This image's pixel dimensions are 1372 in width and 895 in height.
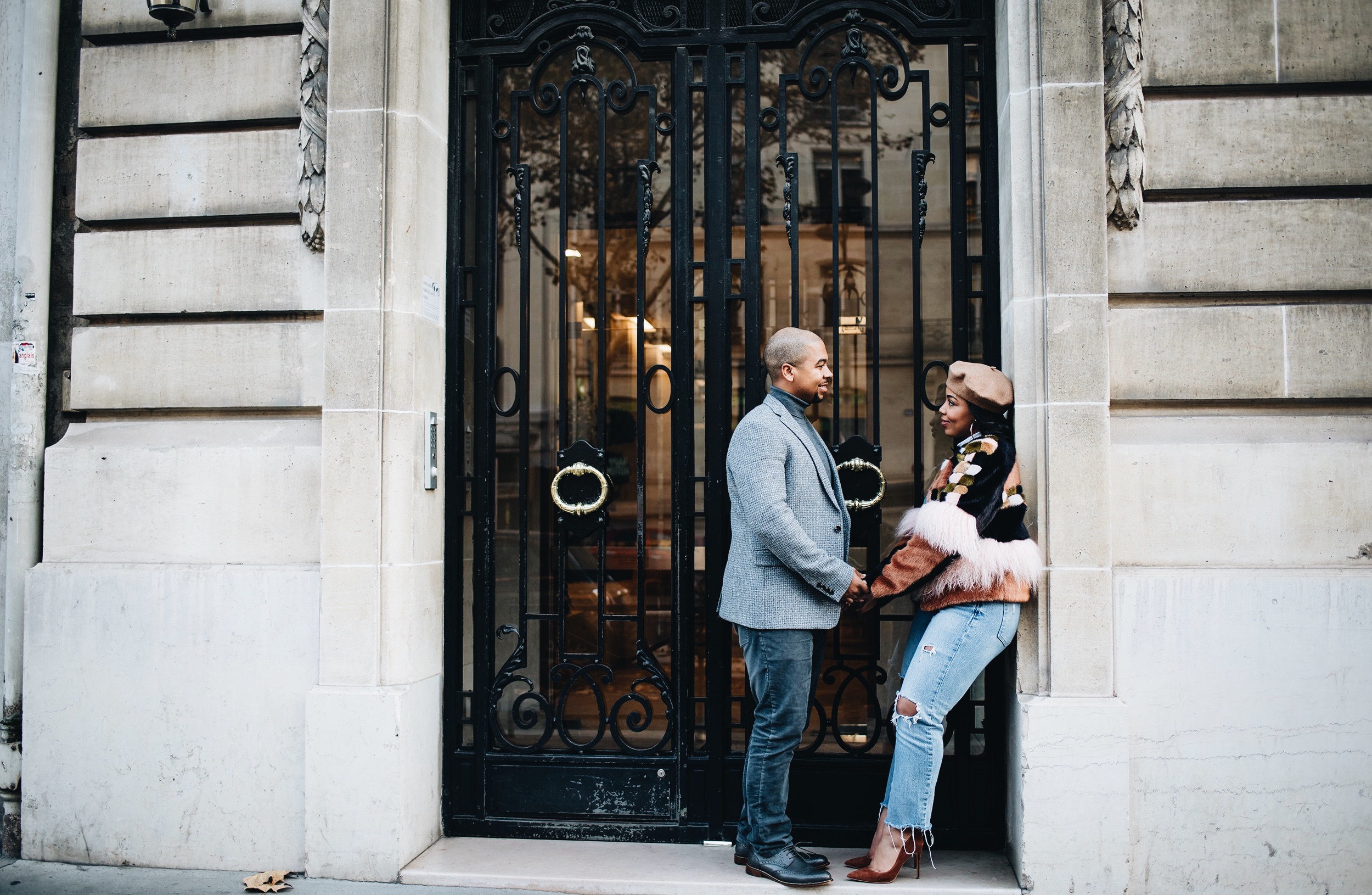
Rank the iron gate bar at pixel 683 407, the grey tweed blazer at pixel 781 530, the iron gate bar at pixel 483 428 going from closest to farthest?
the grey tweed blazer at pixel 781 530 → the iron gate bar at pixel 683 407 → the iron gate bar at pixel 483 428

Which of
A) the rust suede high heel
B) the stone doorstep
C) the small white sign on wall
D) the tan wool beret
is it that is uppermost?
the small white sign on wall

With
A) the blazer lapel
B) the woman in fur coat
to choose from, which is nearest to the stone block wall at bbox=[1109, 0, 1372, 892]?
the woman in fur coat

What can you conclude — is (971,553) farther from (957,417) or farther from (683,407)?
(683,407)

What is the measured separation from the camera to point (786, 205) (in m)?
4.94

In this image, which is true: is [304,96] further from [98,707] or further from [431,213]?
[98,707]

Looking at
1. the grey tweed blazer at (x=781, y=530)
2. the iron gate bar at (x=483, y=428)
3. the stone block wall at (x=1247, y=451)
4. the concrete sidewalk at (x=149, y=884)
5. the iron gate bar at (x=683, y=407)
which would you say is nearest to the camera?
the grey tweed blazer at (x=781, y=530)

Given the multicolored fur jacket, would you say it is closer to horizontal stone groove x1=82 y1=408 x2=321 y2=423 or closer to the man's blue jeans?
the man's blue jeans

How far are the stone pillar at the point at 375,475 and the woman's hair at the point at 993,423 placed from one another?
104 inches

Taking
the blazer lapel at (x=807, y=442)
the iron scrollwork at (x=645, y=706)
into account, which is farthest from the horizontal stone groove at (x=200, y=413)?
the blazer lapel at (x=807, y=442)

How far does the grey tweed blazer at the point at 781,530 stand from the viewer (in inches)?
157

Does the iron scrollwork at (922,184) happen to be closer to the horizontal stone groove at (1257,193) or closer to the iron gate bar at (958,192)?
the iron gate bar at (958,192)

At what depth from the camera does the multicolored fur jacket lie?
4105 millimetres

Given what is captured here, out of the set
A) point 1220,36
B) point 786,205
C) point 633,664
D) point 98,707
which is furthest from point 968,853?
point 98,707

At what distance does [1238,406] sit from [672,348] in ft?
8.78
